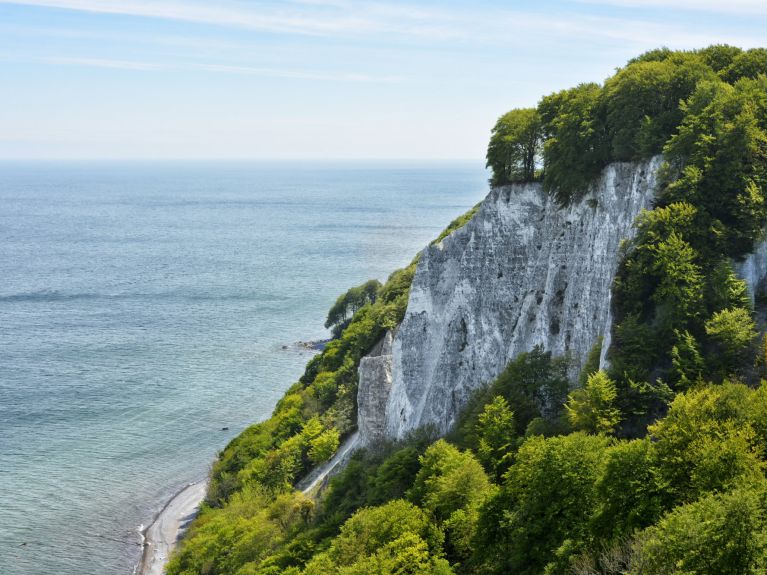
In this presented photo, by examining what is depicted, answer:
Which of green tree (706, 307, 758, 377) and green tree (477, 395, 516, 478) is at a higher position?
green tree (706, 307, 758, 377)

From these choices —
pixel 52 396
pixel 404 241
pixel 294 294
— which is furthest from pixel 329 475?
pixel 404 241

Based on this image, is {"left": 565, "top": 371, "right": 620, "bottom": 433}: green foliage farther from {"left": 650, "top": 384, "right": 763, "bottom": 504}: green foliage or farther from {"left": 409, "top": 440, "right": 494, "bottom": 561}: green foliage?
{"left": 409, "top": 440, "right": 494, "bottom": 561}: green foliage

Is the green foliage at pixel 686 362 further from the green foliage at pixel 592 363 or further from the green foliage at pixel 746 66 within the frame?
the green foliage at pixel 746 66

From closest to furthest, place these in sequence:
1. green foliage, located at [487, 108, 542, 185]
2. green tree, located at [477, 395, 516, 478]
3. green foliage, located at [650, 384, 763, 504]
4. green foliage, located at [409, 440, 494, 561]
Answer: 1. green foliage, located at [650, 384, 763, 504]
2. green foliage, located at [409, 440, 494, 561]
3. green tree, located at [477, 395, 516, 478]
4. green foliage, located at [487, 108, 542, 185]

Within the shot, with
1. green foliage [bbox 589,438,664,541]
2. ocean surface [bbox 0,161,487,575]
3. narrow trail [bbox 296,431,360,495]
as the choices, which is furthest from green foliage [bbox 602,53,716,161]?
ocean surface [bbox 0,161,487,575]

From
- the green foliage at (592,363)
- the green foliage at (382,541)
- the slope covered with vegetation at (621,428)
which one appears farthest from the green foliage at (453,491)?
the green foliage at (592,363)

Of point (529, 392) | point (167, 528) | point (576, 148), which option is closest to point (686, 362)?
point (529, 392)

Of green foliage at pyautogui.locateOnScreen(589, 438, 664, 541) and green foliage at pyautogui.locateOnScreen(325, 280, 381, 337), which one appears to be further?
green foliage at pyautogui.locateOnScreen(325, 280, 381, 337)
